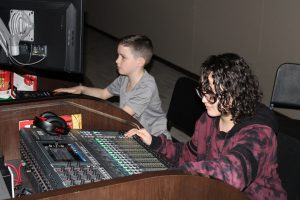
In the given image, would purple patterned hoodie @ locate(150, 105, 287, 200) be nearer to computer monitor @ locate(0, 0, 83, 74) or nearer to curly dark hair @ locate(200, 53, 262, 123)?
curly dark hair @ locate(200, 53, 262, 123)

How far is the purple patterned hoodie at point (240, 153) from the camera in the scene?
1.29 m

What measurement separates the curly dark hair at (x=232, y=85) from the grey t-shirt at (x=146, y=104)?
0.86 metres

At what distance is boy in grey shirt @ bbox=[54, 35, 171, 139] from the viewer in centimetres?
244

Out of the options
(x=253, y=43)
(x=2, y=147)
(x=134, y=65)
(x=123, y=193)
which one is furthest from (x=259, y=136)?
(x=253, y=43)

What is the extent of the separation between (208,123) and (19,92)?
1.00m

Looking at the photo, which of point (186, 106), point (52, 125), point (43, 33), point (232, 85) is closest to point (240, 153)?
point (232, 85)

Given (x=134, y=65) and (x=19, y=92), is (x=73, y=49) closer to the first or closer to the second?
(x=19, y=92)

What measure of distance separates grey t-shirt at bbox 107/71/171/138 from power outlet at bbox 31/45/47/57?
2.36 feet

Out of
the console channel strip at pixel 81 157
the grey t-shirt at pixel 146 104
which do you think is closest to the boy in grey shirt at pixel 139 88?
the grey t-shirt at pixel 146 104

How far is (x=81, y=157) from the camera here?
138 centimetres

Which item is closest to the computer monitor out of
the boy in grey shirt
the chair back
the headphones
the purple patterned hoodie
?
the headphones

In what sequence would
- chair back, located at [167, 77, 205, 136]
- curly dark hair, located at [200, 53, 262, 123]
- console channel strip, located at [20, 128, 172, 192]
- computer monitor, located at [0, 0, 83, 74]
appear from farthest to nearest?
chair back, located at [167, 77, 205, 136]
computer monitor, located at [0, 0, 83, 74]
curly dark hair, located at [200, 53, 262, 123]
console channel strip, located at [20, 128, 172, 192]

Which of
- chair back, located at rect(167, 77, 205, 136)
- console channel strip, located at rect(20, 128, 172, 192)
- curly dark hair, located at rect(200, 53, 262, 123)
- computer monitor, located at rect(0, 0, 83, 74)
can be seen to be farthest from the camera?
chair back, located at rect(167, 77, 205, 136)

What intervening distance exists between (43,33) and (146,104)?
32.9 inches
